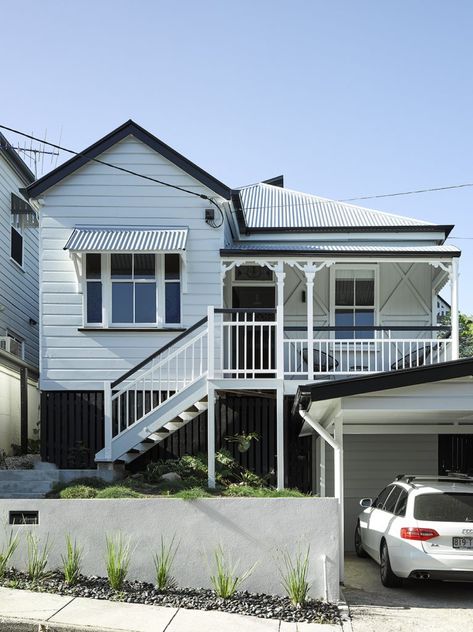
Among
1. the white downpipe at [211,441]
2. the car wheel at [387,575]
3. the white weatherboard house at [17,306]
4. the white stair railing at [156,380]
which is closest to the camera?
the car wheel at [387,575]

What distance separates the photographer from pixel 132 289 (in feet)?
53.1

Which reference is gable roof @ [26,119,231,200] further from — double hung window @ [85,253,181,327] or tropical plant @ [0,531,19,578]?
tropical plant @ [0,531,19,578]

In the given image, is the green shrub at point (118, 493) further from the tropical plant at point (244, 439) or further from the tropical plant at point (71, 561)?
the tropical plant at point (244, 439)

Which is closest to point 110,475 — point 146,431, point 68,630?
point 146,431

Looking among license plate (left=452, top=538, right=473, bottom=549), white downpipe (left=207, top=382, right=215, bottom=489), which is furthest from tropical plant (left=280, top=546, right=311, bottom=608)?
white downpipe (left=207, top=382, right=215, bottom=489)

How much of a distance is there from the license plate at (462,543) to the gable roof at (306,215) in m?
9.18

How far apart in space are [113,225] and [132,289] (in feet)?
4.23

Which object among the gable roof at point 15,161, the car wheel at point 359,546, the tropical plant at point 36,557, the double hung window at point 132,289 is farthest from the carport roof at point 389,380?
→ the gable roof at point 15,161

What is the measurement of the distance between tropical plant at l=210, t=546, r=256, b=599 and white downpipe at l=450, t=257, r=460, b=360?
639cm

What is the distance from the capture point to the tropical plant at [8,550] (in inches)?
425

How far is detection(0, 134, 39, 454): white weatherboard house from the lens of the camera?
1783 cm

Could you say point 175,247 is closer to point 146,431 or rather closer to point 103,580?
point 146,431

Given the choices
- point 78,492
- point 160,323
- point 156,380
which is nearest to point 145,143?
point 160,323

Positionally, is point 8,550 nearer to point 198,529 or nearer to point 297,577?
point 198,529
